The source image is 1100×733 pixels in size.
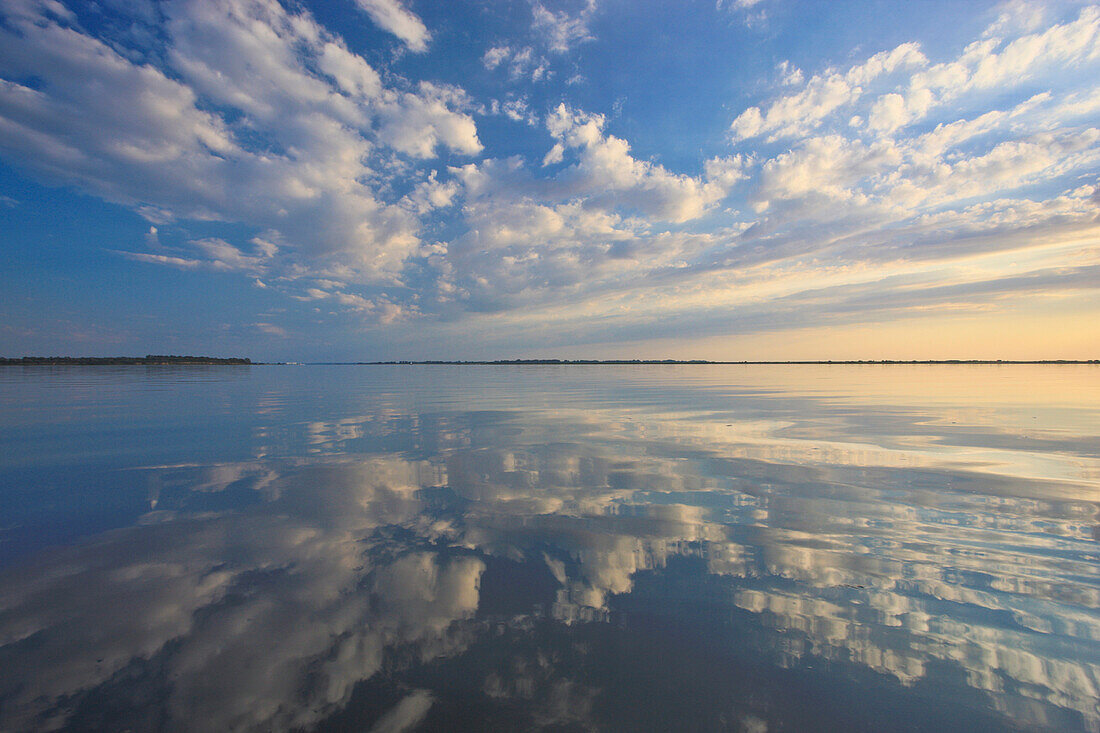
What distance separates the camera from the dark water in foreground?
3402 millimetres

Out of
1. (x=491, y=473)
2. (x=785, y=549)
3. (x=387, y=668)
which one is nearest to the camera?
(x=387, y=668)

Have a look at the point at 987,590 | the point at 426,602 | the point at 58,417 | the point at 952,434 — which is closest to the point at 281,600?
the point at 426,602

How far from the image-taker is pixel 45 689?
3.48 meters

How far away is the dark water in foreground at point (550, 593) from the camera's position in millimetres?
3402

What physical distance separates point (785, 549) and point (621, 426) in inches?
409

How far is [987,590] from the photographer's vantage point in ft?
16.0

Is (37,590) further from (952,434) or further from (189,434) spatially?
(952,434)

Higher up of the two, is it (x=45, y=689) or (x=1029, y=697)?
(x=45, y=689)

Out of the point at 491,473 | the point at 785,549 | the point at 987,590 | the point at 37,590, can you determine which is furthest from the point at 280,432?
the point at 987,590

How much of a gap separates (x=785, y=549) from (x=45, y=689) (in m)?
7.04

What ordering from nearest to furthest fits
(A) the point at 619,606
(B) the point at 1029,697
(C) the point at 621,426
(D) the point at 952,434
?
(B) the point at 1029,697 < (A) the point at 619,606 < (D) the point at 952,434 < (C) the point at 621,426

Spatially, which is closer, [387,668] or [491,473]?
[387,668]

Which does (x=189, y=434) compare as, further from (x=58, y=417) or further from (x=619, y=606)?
(x=619, y=606)

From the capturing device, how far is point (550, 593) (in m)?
4.92
